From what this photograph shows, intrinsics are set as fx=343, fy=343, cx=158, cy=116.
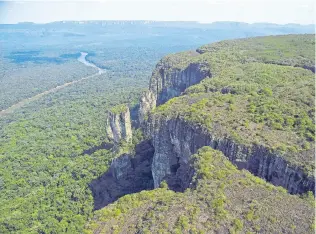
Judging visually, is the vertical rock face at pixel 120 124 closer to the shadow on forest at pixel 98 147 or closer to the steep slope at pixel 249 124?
the shadow on forest at pixel 98 147

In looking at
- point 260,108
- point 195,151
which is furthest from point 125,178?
point 260,108

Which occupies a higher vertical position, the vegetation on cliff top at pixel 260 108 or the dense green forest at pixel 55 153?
the vegetation on cliff top at pixel 260 108

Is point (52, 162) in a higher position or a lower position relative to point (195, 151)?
lower

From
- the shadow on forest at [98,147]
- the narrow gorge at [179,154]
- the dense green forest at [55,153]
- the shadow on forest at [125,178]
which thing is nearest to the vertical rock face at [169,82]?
the narrow gorge at [179,154]

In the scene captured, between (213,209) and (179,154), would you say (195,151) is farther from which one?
(213,209)

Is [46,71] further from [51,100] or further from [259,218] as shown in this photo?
[259,218]
